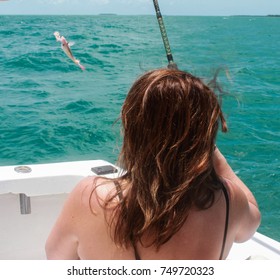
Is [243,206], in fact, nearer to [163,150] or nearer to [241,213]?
[241,213]

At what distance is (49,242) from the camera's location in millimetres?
1161

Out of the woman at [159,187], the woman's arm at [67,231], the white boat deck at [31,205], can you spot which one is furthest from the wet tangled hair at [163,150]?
the white boat deck at [31,205]

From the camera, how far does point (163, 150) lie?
0.99 meters

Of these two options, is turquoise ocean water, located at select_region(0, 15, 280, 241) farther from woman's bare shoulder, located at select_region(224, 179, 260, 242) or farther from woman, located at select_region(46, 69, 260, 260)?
woman's bare shoulder, located at select_region(224, 179, 260, 242)

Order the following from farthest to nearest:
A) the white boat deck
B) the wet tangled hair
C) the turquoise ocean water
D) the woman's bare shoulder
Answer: the turquoise ocean water
the white boat deck
the woman's bare shoulder
the wet tangled hair

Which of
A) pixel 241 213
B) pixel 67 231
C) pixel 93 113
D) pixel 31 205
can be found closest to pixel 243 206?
pixel 241 213

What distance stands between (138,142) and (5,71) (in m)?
12.3

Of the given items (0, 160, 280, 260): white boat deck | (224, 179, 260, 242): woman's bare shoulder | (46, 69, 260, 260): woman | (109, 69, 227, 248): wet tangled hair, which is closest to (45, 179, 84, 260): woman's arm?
(46, 69, 260, 260): woman

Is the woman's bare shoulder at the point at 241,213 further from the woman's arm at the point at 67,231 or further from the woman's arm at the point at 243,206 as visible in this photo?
the woman's arm at the point at 67,231

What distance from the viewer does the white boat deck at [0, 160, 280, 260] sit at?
206 cm

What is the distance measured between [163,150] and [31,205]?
1313 millimetres

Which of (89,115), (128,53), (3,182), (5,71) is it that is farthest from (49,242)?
(128,53)
